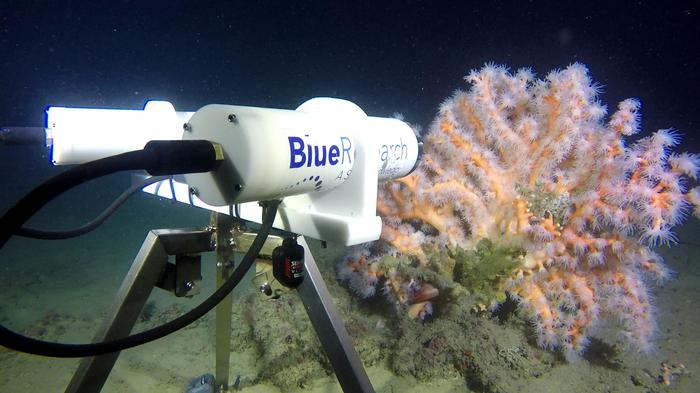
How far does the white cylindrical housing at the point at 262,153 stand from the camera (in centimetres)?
106

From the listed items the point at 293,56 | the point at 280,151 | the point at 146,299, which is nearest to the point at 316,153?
the point at 280,151

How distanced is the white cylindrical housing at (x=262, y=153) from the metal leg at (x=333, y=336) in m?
Result: 0.46

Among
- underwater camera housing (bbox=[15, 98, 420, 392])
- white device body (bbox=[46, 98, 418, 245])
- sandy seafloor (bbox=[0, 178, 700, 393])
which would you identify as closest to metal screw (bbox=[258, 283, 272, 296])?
underwater camera housing (bbox=[15, 98, 420, 392])

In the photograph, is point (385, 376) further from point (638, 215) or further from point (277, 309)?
point (638, 215)

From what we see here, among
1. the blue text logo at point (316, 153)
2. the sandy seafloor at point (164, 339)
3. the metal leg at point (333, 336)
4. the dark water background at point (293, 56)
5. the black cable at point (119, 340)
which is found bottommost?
the sandy seafloor at point (164, 339)

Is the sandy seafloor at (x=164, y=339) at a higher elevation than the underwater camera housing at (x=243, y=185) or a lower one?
lower

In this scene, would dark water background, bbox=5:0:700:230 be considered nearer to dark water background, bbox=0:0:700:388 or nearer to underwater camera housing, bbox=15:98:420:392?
dark water background, bbox=0:0:700:388

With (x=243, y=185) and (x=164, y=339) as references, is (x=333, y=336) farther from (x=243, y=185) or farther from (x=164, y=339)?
(x=164, y=339)

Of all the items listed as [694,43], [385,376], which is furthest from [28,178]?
[694,43]

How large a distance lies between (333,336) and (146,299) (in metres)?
0.74

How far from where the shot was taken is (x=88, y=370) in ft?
4.53

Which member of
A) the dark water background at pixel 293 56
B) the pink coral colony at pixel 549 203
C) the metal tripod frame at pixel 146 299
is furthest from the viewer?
the dark water background at pixel 293 56

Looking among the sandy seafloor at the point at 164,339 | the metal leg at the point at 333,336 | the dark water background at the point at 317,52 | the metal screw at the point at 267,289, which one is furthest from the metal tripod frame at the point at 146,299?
the dark water background at the point at 317,52

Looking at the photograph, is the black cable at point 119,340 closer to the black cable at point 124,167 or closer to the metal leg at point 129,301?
the black cable at point 124,167
